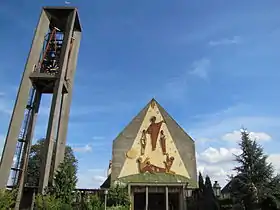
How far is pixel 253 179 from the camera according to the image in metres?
26.5

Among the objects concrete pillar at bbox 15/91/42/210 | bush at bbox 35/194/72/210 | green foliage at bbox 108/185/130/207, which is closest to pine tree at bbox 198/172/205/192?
green foliage at bbox 108/185/130/207

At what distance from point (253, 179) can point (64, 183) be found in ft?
54.5

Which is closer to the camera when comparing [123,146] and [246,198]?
Result: [246,198]

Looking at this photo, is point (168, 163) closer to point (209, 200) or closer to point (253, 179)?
point (209, 200)

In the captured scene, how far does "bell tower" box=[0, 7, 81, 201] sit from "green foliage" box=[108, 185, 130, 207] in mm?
6072

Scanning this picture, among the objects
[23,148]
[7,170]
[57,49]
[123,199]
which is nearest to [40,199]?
[7,170]

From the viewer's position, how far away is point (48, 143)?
83.1 ft

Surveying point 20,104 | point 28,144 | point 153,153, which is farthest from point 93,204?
point 153,153

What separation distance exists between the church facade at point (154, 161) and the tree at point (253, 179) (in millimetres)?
6958

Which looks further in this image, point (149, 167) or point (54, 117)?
point (149, 167)

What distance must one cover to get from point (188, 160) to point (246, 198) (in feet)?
29.5

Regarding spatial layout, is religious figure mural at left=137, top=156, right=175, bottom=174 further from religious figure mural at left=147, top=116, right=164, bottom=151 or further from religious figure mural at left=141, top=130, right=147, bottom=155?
religious figure mural at left=147, top=116, right=164, bottom=151

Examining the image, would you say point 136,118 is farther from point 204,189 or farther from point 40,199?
point 40,199

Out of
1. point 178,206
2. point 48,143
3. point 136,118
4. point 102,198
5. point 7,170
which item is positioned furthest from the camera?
point 136,118
